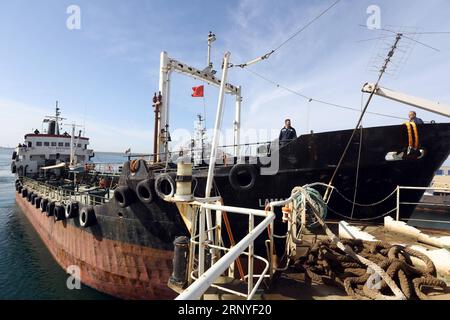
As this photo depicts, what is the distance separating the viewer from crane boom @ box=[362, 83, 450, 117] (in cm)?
837

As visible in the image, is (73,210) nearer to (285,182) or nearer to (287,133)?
(285,182)

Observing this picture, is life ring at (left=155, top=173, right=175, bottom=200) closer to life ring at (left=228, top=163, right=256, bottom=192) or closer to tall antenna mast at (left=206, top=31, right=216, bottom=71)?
life ring at (left=228, top=163, right=256, bottom=192)

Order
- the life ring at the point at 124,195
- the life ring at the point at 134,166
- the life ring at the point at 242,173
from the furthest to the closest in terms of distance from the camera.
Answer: the life ring at the point at 134,166 < the life ring at the point at 124,195 < the life ring at the point at 242,173

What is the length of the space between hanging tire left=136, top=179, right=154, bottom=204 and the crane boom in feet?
28.8

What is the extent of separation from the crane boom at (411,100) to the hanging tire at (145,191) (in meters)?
8.78

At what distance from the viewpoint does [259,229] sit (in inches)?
120

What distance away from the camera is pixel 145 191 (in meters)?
9.34

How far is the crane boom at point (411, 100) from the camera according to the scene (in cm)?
837

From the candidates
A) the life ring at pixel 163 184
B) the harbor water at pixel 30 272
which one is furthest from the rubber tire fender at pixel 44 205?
the life ring at pixel 163 184

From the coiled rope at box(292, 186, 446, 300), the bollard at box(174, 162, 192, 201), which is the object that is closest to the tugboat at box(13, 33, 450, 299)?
the bollard at box(174, 162, 192, 201)

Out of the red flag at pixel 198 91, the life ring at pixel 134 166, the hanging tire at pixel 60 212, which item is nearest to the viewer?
the life ring at pixel 134 166

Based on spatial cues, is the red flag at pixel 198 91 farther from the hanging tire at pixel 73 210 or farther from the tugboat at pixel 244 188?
the hanging tire at pixel 73 210

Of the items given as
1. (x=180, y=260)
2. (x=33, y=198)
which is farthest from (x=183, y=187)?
(x=33, y=198)
